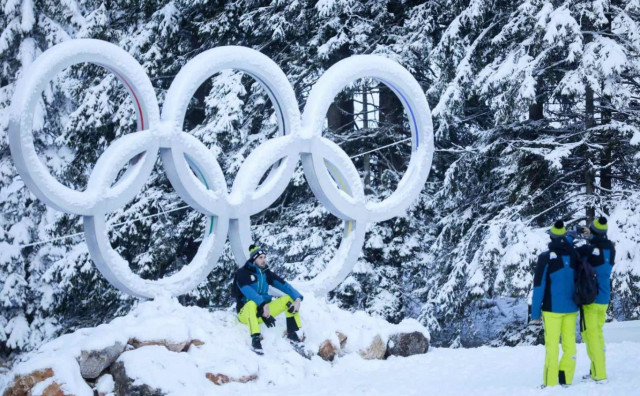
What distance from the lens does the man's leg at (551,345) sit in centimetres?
738

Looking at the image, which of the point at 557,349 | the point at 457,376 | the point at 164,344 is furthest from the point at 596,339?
the point at 164,344

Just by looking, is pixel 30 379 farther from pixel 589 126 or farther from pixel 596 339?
pixel 589 126

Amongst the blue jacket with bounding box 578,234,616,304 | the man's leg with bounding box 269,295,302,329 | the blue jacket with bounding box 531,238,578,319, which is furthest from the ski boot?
the blue jacket with bounding box 578,234,616,304

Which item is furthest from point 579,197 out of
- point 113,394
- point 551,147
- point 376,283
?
point 113,394

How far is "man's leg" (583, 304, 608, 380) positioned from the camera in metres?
7.63

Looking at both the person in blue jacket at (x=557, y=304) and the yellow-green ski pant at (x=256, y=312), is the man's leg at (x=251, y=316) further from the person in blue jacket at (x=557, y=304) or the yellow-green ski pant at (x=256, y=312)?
the person in blue jacket at (x=557, y=304)

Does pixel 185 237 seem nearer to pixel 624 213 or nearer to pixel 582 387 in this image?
pixel 624 213

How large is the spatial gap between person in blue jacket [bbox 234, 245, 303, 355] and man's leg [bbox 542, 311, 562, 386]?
10.2 ft

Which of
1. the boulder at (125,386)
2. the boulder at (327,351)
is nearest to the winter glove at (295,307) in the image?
the boulder at (327,351)

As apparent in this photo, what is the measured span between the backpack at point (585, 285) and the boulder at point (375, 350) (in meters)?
3.19

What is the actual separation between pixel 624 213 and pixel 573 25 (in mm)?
2853

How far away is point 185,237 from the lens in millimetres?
17672

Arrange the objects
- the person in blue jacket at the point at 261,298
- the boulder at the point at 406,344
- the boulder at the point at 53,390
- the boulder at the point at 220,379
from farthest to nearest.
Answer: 1. the boulder at the point at 406,344
2. the person in blue jacket at the point at 261,298
3. the boulder at the point at 220,379
4. the boulder at the point at 53,390

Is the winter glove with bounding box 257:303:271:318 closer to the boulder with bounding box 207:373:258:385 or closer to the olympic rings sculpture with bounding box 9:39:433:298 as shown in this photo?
the olympic rings sculpture with bounding box 9:39:433:298
